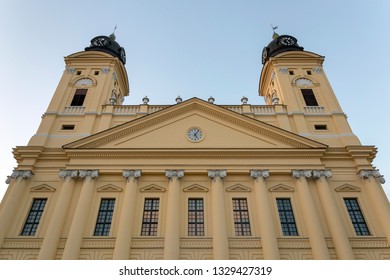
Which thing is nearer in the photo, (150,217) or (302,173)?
(150,217)

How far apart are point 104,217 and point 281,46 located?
22539 mm

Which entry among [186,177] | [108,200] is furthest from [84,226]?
[186,177]

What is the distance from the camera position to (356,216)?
18.8 m

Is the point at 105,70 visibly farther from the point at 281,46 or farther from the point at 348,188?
the point at 348,188

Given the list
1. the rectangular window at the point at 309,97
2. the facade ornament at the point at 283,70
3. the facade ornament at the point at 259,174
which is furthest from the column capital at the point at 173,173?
the facade ornament at the point at 283,70

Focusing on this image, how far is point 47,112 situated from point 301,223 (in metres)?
19.6

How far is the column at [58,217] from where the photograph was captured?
16833 mm

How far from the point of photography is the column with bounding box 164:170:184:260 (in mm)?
A: 16797

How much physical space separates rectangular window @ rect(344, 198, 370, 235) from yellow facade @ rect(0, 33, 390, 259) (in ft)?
0.20

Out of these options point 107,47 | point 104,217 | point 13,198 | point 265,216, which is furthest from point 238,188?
point 107,47

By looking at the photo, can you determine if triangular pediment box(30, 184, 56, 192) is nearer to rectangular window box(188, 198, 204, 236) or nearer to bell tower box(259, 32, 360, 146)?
rectangular window box(188, 198, 204, 236)

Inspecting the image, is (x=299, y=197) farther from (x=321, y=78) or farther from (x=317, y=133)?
(x=321, y=78)

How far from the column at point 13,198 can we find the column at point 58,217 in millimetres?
2335

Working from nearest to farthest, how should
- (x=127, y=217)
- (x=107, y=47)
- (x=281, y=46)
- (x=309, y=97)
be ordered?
(x=127, y=217), (x=309, y=97), (x=281, y=46), (x=107, y=47)
